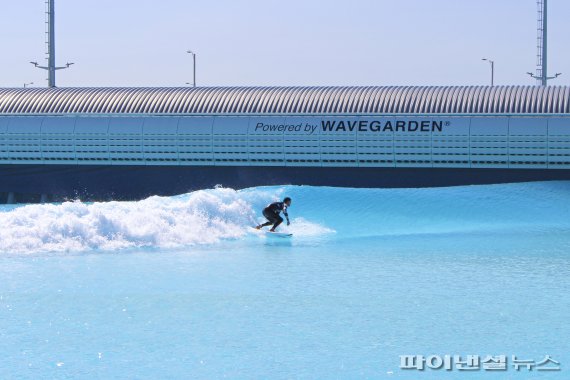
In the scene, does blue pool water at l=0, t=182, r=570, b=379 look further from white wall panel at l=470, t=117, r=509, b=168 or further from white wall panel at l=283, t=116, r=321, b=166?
white wall panel at l=283, t=116, r=321, b=166

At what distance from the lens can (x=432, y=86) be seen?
35.4 meters

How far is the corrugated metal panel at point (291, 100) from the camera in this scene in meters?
33.5

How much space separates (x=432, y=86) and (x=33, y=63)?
55.6 feet

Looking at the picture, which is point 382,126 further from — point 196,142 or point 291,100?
point 196,142

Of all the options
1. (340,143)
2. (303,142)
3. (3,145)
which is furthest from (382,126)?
(3,145)

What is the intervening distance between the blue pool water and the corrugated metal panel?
7036mm

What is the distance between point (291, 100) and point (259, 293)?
68.8 feet

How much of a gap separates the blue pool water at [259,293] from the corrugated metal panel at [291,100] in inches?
277

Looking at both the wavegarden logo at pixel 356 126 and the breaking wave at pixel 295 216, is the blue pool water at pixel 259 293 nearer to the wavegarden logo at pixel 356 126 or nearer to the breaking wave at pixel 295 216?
the breaking wave at pixel 295 216

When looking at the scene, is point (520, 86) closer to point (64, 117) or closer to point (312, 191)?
point (312, 191)

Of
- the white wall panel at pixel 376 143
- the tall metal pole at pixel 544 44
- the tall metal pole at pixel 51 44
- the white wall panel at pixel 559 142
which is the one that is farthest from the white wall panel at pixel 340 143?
the tall metal pole at pixel 51 44

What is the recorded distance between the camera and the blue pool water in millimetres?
11008

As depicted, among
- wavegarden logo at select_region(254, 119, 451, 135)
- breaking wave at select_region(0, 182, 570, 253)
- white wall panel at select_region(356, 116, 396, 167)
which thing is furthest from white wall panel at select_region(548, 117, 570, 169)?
white wall panel at select_region(356, 116, 396, 167)

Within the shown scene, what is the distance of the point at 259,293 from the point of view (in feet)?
48.9
